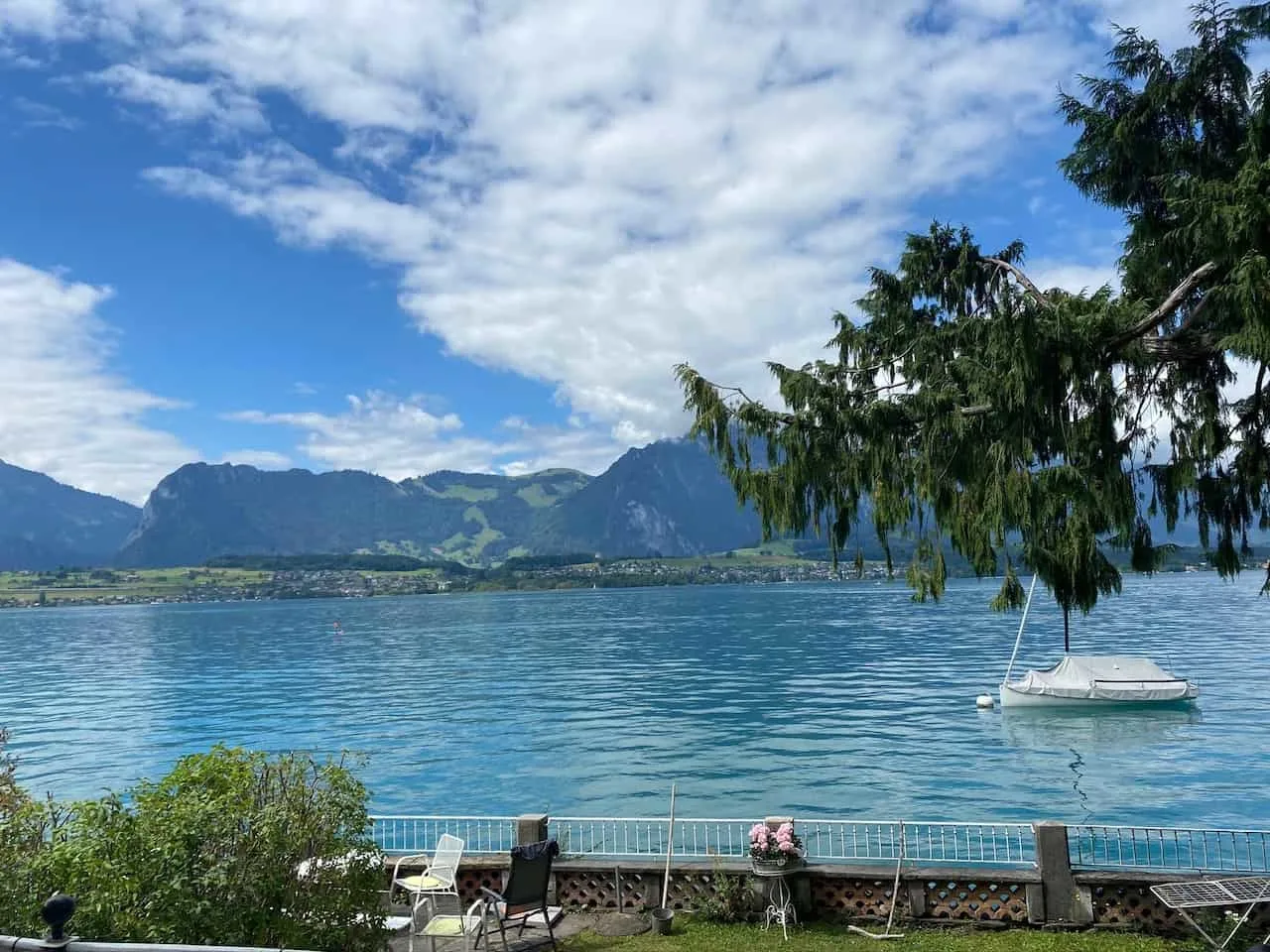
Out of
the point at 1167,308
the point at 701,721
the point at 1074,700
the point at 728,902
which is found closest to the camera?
the point at 1167,308

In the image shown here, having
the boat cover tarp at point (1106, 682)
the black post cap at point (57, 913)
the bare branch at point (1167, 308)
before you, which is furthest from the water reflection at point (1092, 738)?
the black post cap at point (57, 913)

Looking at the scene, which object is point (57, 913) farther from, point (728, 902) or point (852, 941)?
point (852, 941)

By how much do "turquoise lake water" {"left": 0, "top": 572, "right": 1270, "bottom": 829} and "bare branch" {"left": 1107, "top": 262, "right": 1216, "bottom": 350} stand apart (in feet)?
63.9

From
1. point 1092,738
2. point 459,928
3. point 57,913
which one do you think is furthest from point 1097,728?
point 57,913

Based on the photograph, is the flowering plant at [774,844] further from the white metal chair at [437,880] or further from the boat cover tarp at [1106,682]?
the boat cover tarp at [1106,682]

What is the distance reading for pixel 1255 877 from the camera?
9.92 m

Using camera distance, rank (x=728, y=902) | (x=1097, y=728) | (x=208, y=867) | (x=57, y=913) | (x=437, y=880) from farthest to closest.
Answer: (x=1097, y=728)
(x=728, y=902)
(x=437, y=880)
(x=208, y=867)
(x=57, y=913)

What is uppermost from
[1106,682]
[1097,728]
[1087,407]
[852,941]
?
[1087,407]

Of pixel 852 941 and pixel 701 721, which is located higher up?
pixel 852 941

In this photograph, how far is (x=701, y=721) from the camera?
43750 mm

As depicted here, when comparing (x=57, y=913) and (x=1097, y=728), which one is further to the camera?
(x=1097, y=728)

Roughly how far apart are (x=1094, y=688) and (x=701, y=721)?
18744 mm

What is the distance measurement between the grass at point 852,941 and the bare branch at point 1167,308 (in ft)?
21.4

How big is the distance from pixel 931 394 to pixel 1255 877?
651 cm
